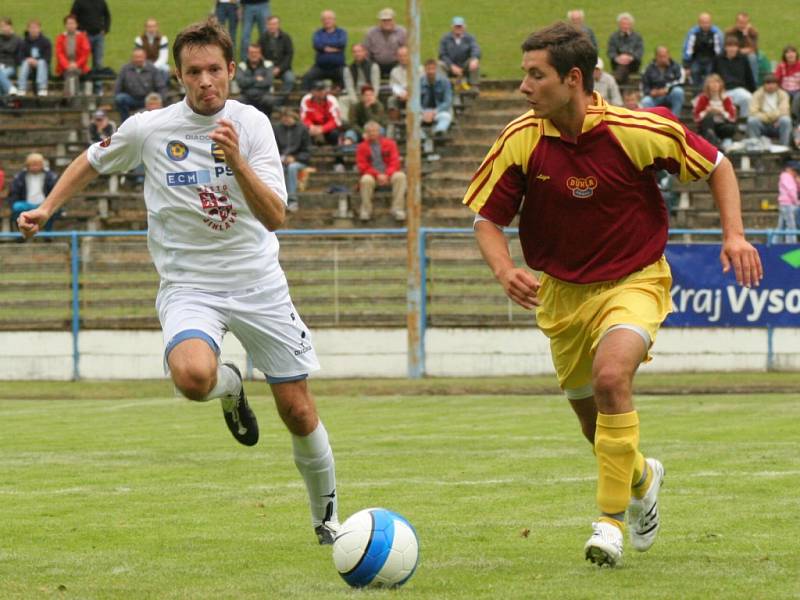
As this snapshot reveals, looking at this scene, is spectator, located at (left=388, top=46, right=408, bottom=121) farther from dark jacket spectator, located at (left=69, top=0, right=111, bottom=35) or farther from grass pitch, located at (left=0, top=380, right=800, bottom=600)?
grass pitch, located at (left=0, top=380, right=800, bottom=600)

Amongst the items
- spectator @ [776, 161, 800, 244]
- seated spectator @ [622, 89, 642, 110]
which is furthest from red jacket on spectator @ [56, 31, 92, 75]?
spectator @ [776, 161, 800, 244]

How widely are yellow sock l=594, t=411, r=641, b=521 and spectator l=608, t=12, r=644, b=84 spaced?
2196cm

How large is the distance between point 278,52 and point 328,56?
918mm

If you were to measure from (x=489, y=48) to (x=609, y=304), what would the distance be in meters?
37.4

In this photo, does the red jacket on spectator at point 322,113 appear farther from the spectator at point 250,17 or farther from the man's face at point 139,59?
the man's face at point 139,59

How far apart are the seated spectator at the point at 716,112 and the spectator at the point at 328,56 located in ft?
20.5

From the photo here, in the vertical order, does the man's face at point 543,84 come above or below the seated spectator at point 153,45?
above

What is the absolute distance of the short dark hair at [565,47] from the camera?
7176 mm

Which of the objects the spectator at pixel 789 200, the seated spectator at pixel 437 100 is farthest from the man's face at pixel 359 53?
the spectator at pixel 789 200

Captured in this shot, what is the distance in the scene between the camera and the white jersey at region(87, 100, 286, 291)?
745cm

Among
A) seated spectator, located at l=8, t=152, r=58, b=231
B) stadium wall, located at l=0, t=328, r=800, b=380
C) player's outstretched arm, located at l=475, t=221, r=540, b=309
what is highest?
player's outstretched arm, located at l=475, t=221, r=540, b=309

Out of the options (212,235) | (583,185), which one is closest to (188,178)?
(212,235)

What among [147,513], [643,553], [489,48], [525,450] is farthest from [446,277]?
[489,48]

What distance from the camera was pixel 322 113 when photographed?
2698cm
